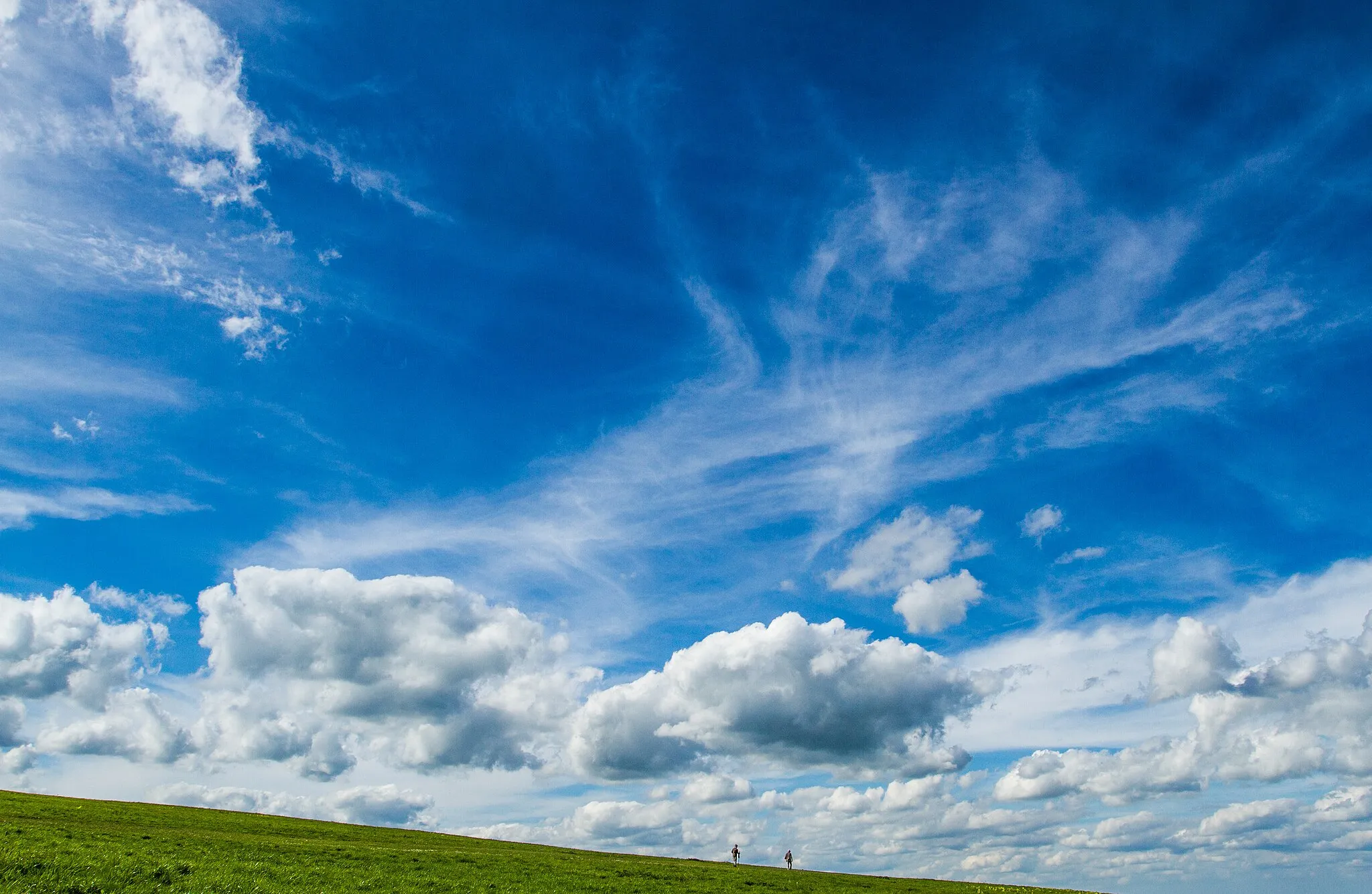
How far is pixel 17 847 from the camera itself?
3678cm

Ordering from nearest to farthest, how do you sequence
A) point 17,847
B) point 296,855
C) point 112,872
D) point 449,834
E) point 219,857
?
point 112,872
point 17,847
point 219,857
point 296,855
point 449,834

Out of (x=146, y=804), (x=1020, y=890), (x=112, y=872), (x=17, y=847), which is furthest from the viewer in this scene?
(x=146, y=804)

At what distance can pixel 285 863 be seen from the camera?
1670 inches

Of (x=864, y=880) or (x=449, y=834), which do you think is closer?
(x=864, y=880)

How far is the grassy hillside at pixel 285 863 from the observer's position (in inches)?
1347

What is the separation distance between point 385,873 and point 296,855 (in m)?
7.48

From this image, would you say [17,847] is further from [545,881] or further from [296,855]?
[545,881]

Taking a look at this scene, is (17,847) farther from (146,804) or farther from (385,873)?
(146,804)

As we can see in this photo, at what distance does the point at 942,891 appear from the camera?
59750mm

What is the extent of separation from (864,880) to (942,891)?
5.92m

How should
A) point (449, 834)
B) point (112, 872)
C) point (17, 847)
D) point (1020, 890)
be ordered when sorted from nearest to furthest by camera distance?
point (112, 872)
point (17, 847)
point (1020, 890)
point (449, 834)

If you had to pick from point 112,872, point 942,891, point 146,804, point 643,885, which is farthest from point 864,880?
point 146,804

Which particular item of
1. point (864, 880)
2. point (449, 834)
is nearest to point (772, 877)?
point (864, 880)

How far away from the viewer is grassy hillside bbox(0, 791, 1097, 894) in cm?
3422
